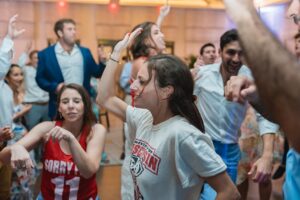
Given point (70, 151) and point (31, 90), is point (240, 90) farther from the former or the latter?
point (31, 90)

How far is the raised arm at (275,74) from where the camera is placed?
694mm

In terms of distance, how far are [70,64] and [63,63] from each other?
0.22ft

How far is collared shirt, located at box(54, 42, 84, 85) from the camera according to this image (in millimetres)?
3980

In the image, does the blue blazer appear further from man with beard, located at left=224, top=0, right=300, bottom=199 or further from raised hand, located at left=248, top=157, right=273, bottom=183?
man with beard, located at left=224, top=0, right=300, bottom=199

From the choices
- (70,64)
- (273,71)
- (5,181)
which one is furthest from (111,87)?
(70,64)

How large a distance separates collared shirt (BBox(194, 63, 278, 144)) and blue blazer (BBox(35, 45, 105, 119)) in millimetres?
1653

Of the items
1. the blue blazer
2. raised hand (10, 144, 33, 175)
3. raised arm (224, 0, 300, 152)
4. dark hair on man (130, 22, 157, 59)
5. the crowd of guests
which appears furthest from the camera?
the blue blazer

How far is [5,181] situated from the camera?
3.09 meters

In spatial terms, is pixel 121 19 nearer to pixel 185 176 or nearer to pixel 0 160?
pixel 0 160

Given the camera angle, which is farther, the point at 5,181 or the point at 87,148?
the point at 5,181

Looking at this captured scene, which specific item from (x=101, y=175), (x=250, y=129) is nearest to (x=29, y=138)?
(x=250, y=129)

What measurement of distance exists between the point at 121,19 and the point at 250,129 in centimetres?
589

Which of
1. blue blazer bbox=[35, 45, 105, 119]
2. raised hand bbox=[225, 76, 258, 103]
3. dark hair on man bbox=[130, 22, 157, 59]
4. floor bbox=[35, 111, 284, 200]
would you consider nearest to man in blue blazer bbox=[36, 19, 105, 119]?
blue blazer bbox=[35, 45, 105, 119]

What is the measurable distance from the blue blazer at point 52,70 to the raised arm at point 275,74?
3332 mm
